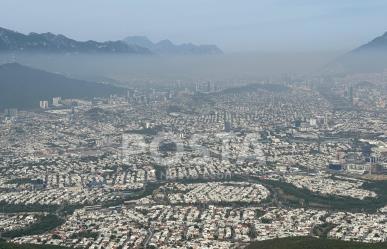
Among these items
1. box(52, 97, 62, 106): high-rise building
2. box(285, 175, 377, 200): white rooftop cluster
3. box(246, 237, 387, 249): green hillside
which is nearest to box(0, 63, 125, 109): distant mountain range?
box(52, 97, 62, 106): high-rise building

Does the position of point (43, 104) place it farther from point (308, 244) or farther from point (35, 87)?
point (308, 244)

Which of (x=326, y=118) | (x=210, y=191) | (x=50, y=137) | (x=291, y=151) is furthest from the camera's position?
(x=326, y=118)

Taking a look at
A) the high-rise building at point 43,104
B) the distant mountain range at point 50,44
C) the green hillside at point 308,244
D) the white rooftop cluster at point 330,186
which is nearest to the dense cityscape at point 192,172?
the white rooftop cluster at point 330,186

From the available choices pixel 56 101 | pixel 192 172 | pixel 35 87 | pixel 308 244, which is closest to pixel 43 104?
pixel 56 101

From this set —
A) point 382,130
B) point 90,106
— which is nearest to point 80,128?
point 90,106

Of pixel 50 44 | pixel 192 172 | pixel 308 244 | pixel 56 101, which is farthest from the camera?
pixel 50 44

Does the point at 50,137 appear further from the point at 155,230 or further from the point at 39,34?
the point at 39,34

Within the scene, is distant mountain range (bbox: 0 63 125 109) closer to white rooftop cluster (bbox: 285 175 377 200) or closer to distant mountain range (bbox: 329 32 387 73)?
white rooftop cluster (bbox: 285 175 377 200)
